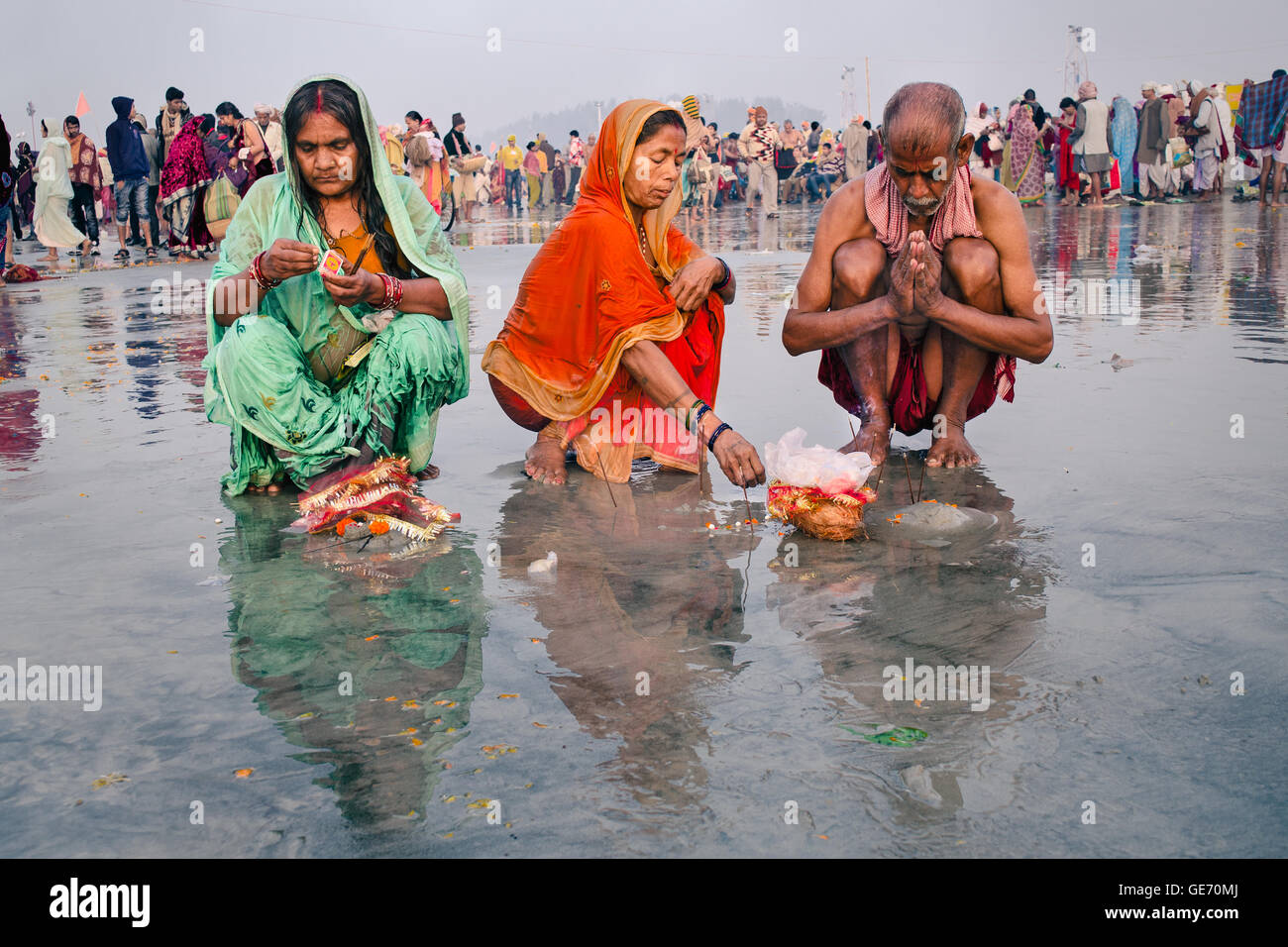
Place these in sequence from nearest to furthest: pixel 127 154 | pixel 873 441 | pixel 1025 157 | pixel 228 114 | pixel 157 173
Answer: pixel 873 441 → pixel 228 114 → pixel 127 154 → pixel 157 173 → pixel 1025 157

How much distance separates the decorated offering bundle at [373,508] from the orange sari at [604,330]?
2.47 feet

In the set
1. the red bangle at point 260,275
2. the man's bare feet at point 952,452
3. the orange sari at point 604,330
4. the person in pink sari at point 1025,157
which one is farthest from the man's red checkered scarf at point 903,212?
the person in pink sari at point 1025,157

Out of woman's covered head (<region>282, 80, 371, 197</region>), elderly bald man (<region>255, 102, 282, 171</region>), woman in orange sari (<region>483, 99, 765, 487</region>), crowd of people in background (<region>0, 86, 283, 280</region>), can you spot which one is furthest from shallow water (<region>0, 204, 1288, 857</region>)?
elderly bald man (<region>255, 102, 282, 171</region>)

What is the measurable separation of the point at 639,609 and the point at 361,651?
0.67 meters

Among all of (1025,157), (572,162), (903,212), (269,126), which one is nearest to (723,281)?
(903,212)

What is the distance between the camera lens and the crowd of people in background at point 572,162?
13.3 m

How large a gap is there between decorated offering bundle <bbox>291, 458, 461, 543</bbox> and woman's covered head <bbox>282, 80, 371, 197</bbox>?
97cm

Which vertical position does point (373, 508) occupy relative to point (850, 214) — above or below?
below

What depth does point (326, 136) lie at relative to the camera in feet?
12.8

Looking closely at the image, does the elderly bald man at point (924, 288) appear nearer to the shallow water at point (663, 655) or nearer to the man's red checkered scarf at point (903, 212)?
the man's red checkered scarf at point (903, 212)

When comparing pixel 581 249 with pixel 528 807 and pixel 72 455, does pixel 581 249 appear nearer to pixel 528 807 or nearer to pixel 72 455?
pixel 72 455

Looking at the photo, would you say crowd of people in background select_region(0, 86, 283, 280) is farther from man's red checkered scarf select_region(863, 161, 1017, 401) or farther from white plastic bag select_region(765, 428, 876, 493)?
white plastic bag select_region(765, 428, 876, 493)

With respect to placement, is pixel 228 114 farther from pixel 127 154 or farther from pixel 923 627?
pixel 923 627
